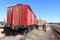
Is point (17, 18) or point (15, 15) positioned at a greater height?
point (15, 15)

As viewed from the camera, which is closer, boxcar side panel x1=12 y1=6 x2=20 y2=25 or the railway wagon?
the railway wagon

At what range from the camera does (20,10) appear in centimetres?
1891

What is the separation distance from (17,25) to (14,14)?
4.65 ft

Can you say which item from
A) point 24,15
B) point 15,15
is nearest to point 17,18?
point 15,15

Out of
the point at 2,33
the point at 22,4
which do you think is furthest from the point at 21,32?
the point at 22,4

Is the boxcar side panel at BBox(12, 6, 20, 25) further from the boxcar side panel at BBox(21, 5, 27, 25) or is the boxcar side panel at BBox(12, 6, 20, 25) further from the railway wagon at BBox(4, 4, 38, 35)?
the boxcar side panel at BBox(21, 5, 27, 25)

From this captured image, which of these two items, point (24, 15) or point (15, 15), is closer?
point (24, 15)

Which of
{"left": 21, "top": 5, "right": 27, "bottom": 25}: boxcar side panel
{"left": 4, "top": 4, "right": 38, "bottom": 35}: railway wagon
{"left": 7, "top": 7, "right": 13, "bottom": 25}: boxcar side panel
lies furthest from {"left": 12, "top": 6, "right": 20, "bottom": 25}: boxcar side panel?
{"left": 21, "top": 5, "right": 27, "bottom": 25}: boxcar side panel

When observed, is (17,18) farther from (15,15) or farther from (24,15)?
(24,15)

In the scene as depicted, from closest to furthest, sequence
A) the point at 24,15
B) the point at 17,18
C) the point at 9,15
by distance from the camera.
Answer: the point at 24,15 < the point at 17,18 < the point at 9,15

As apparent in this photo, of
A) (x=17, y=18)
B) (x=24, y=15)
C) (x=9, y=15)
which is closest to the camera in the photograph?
(x=24, y=15)

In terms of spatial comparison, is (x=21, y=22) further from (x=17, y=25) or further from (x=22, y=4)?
(x=22, y=4)

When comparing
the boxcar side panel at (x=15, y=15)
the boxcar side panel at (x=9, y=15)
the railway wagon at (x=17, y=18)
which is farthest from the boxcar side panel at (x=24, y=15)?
the boxcar side panel at (x=9, y=15)

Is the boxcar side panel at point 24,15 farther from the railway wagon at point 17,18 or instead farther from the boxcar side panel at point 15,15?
the boxcar side panel at point 15,15
